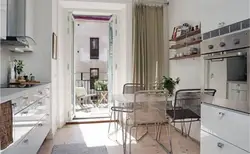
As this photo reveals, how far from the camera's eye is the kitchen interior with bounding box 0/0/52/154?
1.81 m

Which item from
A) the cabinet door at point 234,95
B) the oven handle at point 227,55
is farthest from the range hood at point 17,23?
the cabinet door at point 234,95

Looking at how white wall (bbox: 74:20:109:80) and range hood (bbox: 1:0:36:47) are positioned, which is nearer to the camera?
range hood (bbox: 1:0:36:47)

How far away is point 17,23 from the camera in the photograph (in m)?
3.05

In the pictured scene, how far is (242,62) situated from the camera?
1572 millimetres

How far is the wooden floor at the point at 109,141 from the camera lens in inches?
126

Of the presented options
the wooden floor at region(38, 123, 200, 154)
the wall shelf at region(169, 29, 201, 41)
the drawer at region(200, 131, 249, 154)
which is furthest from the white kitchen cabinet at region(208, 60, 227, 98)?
the wall shelf at region(169, 29, 201, 41)

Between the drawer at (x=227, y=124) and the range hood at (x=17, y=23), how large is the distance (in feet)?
7.61

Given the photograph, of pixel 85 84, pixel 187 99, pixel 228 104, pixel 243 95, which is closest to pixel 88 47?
pixel 85 84

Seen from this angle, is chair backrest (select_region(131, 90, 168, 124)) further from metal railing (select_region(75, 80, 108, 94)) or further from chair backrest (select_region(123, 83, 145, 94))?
metal railing (select_region(75, 80, 108, 94))

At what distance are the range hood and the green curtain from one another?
2216mm

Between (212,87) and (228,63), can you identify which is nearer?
(228,63)

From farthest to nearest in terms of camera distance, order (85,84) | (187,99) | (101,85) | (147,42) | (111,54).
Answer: (85,84)
(101,85)
(111,54)
(147,42)
(187,99)

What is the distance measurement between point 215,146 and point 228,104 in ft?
1.13

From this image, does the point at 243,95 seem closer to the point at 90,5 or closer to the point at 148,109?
the point at 148,109
